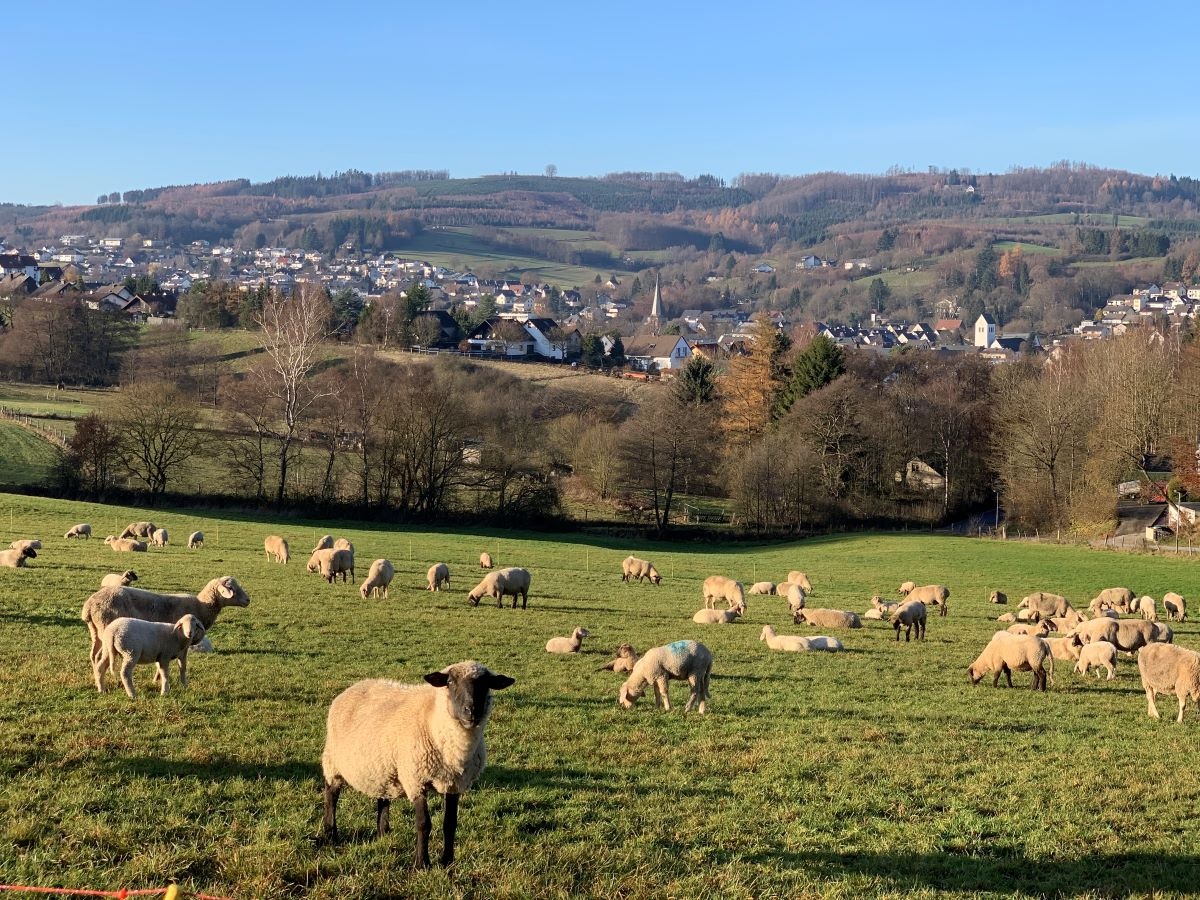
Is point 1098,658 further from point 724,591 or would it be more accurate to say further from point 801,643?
point 724,591

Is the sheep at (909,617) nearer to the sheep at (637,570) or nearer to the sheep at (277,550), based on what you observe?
the sheep at (637,570)

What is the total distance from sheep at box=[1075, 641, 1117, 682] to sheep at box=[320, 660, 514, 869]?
49.6ft

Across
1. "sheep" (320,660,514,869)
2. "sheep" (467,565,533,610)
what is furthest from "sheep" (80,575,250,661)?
"sheep" (467,565,533,610)

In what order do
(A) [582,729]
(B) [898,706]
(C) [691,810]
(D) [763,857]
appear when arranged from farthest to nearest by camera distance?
(B) [898,706] < (A) [582,729] < (C) [691,810] < (D) [763,857]

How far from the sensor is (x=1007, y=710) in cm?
1628

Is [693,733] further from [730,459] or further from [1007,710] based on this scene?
[730,459]

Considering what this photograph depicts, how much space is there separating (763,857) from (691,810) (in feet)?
4.06

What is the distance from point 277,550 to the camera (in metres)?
32.9

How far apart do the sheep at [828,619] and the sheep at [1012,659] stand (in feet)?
22.7

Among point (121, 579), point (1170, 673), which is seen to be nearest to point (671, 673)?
point (1170, 673)

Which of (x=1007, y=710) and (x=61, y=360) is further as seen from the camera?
(x=61, y=360)

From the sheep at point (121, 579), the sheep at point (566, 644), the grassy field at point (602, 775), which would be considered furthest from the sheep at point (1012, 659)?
the sheep at point (121, 579)

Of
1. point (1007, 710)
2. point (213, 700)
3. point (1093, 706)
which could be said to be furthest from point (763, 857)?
point (1093, 706)

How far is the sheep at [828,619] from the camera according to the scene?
25.8 meters
